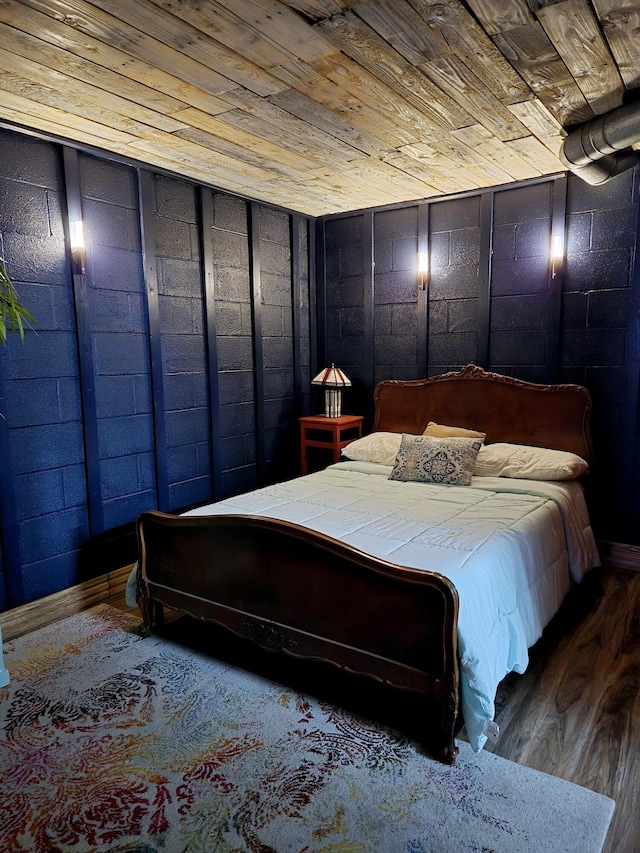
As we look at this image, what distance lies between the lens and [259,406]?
4438 millimetres

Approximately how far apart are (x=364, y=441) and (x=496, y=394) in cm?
101

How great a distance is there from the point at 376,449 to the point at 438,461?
2.08ft

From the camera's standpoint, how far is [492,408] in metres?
4.01

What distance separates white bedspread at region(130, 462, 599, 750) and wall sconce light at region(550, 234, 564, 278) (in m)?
1.47

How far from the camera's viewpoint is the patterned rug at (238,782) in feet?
5.54

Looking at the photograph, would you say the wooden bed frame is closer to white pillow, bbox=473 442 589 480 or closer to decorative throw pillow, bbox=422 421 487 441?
white pillow, bbox=473 442 589 480

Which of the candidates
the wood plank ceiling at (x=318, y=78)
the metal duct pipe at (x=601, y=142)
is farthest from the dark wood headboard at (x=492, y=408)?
the wood plank ceiling at (x=318, y=78)

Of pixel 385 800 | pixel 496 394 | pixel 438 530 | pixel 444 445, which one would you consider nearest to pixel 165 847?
pixel 385 800

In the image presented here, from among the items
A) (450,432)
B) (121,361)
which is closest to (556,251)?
(450,432)

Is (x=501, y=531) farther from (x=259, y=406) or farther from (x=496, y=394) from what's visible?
(x=259, y=406)

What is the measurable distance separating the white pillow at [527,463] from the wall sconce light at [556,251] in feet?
4.09

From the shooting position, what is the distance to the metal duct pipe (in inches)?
Answer: 97.6

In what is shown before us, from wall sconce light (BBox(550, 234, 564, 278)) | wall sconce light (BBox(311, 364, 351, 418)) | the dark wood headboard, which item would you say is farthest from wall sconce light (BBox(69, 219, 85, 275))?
wall sconce light (BBox(550, 234, 564, 278))

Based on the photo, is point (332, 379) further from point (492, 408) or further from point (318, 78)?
point (318, 78)
